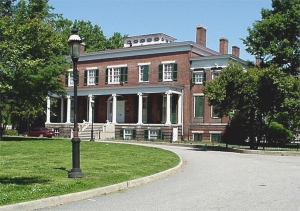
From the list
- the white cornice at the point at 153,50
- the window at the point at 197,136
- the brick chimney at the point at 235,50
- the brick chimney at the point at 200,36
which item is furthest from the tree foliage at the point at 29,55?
the brick chimney at the point at 235,50

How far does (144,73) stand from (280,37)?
1468 cm

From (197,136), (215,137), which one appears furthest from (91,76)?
(215,137)

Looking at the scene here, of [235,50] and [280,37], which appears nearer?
[280,37]

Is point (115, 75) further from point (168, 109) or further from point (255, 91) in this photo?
point (255, 91)

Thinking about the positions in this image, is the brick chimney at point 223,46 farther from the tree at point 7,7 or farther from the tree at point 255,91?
the tree at point 7,7

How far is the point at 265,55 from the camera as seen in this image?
34812mm

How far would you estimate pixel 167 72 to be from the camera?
4309 cm

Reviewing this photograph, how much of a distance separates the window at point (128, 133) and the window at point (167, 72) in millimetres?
5706

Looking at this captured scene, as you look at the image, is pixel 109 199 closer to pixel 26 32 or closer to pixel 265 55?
pixel 26 32

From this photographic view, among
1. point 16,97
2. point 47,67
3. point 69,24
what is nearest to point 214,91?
point 47,67

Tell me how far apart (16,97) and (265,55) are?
1922 centimetres

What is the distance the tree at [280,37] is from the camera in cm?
3391

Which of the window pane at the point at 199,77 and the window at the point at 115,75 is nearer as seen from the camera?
the window pane at the point at 199,77

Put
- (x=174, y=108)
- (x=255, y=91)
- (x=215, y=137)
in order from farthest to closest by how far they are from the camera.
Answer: (x=174, y=108) → (x=215, y=137) → (x=255, y=91)
